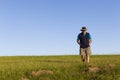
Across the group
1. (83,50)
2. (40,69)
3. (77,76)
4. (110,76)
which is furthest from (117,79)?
(83,50)

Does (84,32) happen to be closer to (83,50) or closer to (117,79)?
(83,50)

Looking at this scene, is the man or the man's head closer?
the man's head

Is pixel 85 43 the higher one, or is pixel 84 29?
pixel 84 29

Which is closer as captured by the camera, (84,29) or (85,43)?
(84,29)

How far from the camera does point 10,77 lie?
17.3m

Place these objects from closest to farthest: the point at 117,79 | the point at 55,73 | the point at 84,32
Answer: the point at 117,79 → the point at 55,73 → the point at 84,32

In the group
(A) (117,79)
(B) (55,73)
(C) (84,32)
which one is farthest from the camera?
(C) (84,32)

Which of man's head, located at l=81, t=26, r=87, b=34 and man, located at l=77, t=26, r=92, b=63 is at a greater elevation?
man's head, located at l=81, t=26, r=87, b=34

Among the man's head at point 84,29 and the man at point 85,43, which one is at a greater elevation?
the man's head at point 84,29

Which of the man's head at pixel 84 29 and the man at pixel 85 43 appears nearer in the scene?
the man's head at pixel 84 29

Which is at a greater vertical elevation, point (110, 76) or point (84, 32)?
point (84, 32)

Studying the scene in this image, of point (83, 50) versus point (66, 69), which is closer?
point (66, 69)

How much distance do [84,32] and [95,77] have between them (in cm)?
768

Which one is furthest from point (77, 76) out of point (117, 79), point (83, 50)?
point (83, 50)
